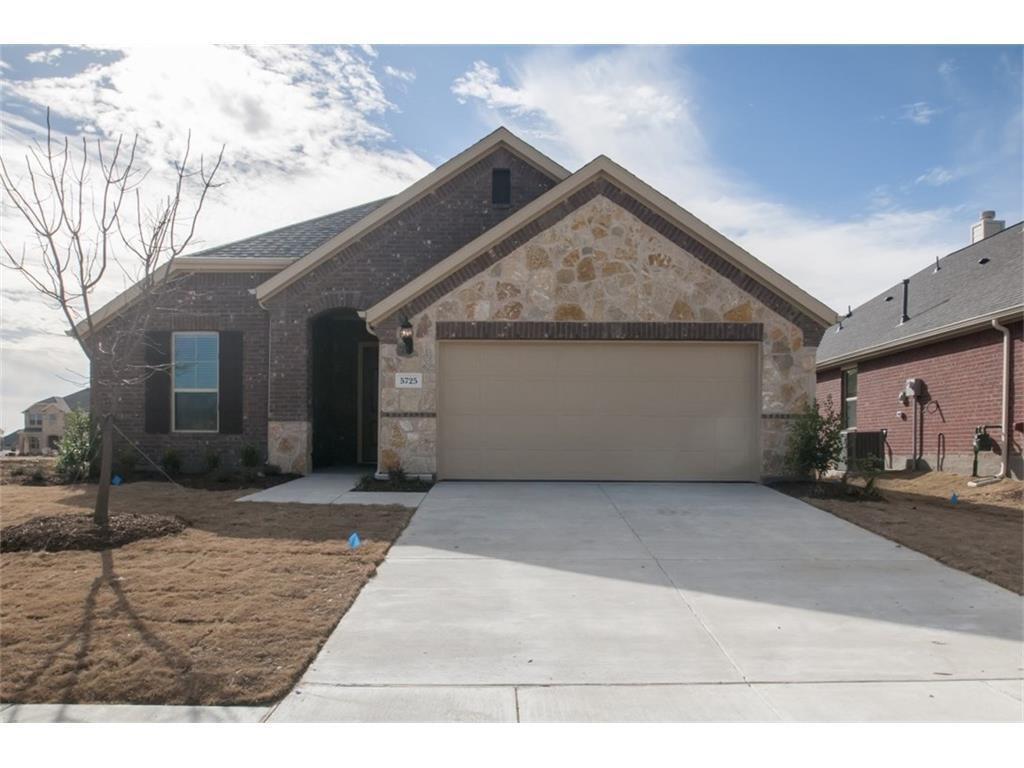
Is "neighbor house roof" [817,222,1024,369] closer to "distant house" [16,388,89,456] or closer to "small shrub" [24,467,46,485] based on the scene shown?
"small shrub" [24,467,46,485]

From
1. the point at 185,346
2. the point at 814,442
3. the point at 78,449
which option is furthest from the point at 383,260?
the point at 814,442

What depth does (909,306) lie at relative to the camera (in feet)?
61.6

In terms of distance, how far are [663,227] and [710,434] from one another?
11.6ft

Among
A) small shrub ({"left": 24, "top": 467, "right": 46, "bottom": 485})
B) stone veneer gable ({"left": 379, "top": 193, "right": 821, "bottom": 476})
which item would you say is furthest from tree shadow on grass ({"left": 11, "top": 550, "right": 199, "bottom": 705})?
small shrub ({"left": 24, "top": 467, "right": 46, "bottom": 485})

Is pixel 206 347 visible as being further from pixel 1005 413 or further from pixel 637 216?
pixel 1005 413

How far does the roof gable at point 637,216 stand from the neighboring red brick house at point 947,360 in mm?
2355

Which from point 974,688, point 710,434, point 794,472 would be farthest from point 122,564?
point 794,472

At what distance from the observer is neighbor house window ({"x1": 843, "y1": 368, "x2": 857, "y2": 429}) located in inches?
785

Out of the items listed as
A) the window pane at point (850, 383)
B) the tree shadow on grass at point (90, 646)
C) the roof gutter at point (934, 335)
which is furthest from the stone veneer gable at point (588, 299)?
the window pane at point (850, 383)

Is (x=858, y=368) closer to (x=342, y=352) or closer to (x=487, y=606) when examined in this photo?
(x=342, y=352)

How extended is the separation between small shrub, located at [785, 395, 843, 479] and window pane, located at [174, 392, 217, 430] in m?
10.5

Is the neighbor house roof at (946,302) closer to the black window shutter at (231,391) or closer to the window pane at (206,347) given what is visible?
the black window shutter at (231,391)

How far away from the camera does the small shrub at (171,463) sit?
44.1 ft

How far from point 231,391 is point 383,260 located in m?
3.76
